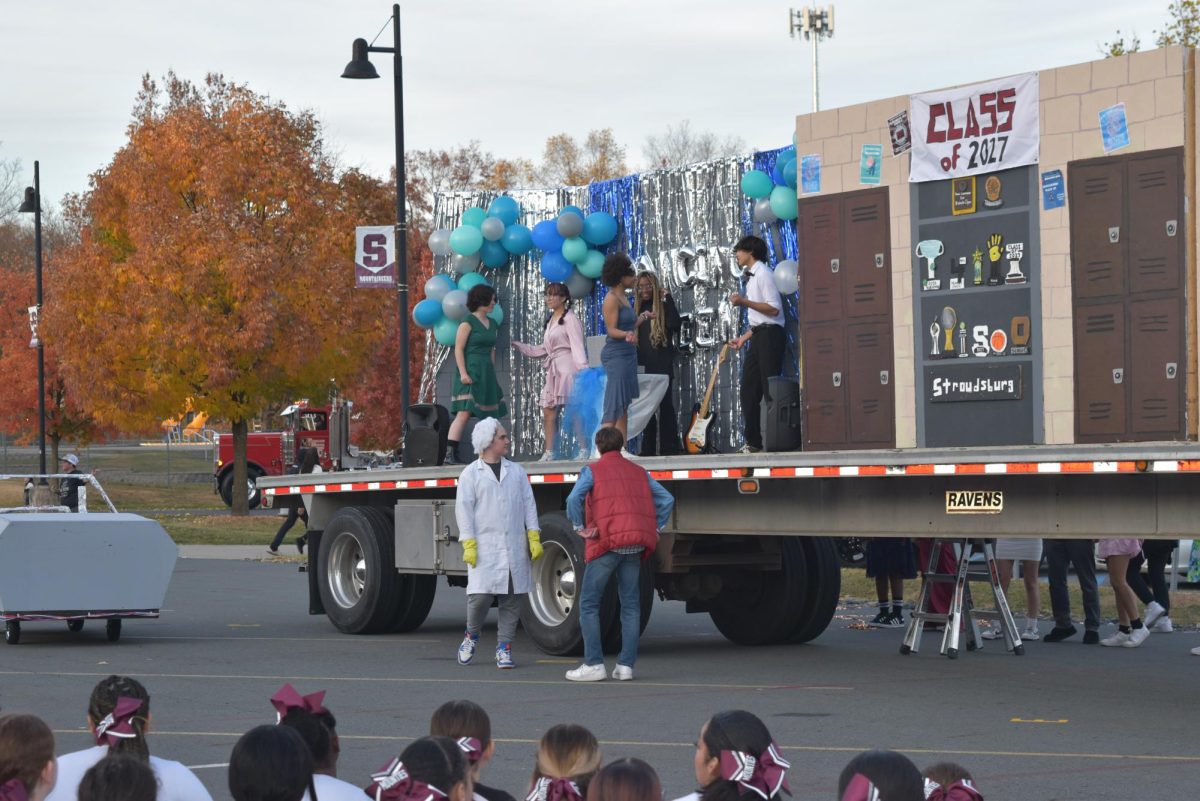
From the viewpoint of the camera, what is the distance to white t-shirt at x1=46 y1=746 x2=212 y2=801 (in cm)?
510

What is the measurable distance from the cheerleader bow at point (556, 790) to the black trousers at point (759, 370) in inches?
381

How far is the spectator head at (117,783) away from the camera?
4.47 meters

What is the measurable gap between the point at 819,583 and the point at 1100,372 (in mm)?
4132

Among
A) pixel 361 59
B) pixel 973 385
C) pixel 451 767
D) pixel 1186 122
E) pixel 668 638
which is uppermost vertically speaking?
pixel 361 59

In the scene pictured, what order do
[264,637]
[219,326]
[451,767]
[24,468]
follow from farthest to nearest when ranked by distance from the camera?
[24,468] < [219,326] < [264,637] < [451,767]

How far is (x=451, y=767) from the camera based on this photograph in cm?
459

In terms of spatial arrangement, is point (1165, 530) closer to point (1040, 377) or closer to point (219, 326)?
point (1040, 377)

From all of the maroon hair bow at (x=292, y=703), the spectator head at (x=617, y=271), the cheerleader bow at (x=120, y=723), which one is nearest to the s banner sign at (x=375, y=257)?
the spectator head at (x=617, y=271)

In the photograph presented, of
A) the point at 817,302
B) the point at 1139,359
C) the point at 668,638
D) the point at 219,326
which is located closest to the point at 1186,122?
the point at 1139,359

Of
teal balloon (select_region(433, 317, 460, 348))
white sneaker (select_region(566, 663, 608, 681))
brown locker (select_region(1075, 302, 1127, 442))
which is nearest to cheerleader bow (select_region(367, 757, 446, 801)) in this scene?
brown locker (select_region(1075, 302, 1127, 442))

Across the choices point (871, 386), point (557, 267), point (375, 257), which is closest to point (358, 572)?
point (557, 267)

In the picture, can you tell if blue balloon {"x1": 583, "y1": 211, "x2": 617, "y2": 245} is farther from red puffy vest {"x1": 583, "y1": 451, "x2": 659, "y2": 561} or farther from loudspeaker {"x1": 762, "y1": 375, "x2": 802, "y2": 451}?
red puffy vest {"x1": 583, "y1": 451, "x2": 659, "y2": 561}

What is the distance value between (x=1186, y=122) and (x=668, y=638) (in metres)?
7.22

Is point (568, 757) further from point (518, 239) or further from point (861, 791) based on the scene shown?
point (518, 239)
